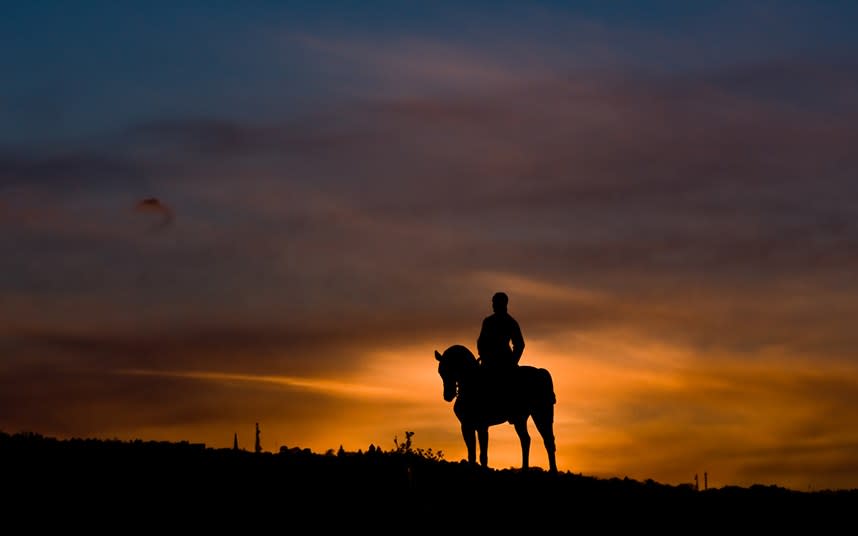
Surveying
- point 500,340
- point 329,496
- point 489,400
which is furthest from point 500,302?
point 329,496

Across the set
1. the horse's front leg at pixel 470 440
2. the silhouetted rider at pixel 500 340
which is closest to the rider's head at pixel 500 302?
the silhouetted rider at pixel 500 340

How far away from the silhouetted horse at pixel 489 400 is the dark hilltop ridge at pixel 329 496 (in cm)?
395

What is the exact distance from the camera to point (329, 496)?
25.6m

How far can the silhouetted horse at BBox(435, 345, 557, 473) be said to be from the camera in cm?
3541

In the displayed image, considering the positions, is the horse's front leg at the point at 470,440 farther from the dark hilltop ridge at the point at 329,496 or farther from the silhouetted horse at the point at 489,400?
the dark hilltop ridge at the point at 329,496

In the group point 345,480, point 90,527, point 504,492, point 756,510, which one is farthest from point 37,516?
point 756,510

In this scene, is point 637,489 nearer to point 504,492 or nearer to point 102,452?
point 504,492

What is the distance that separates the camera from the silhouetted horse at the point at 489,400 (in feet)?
116

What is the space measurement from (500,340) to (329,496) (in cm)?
1073

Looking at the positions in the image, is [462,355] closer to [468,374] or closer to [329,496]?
[468,374]

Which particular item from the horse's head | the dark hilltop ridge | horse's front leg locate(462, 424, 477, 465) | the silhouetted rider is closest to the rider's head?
the silhouetted rider

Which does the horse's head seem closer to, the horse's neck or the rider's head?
the horse's neck

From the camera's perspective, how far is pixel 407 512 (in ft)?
82.4

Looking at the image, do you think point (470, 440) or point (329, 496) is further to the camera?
point (470, 440)
